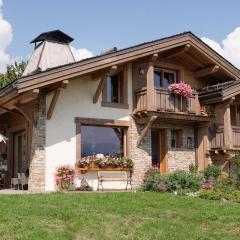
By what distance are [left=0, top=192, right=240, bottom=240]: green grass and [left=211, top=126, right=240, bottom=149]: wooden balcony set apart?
6815 mm

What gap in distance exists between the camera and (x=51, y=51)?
23.9 meters

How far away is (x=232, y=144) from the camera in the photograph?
64.1 ft

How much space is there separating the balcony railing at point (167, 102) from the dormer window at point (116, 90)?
59 cm

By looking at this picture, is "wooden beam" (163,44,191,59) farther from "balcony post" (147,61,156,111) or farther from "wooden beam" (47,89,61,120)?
"wooden beam" (47,89,61,120)

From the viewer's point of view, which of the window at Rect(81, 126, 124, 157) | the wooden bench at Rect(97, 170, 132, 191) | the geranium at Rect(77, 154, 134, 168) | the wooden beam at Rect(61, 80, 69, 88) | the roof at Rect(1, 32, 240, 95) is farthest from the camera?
the window at Rect(81, 126, 124, 157)

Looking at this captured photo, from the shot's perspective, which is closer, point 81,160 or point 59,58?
point 81,160

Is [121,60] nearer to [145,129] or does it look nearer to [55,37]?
[145,129]

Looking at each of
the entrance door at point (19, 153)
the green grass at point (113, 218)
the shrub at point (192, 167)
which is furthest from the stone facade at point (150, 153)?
the green grass at point (113, 218)

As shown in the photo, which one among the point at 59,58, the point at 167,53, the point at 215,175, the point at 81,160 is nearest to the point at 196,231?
the point at 81,160

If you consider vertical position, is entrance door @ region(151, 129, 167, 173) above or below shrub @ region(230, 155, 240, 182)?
above

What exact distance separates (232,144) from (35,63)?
439 inches

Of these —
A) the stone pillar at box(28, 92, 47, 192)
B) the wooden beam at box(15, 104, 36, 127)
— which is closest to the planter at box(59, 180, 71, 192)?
the stone pillar at box(28, 92, 47, 192)

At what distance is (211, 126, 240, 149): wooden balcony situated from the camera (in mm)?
19503

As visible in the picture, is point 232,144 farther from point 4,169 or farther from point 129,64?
point 4,169
